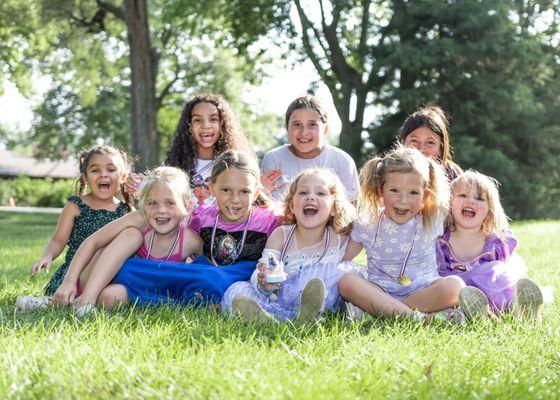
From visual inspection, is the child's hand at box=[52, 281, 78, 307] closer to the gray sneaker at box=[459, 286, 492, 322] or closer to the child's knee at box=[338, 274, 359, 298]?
the child's knee at box=[338, 274, 359, 298]

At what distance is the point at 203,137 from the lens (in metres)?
5.66

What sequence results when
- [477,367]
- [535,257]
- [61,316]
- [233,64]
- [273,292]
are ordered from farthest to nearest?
1. [233,64]
2. [535,257]
3. [273,292]
4. [61,316]
5. [477,367]

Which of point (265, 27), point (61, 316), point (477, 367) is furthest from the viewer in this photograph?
point (265, 27)

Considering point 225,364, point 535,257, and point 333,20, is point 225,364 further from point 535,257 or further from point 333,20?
point 333,20

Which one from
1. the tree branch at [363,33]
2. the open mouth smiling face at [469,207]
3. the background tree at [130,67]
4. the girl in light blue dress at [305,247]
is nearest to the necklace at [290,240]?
the girl in light blue dress at [305,247]

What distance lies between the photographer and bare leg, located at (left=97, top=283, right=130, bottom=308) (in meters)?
4.21

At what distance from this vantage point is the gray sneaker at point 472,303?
149 inches

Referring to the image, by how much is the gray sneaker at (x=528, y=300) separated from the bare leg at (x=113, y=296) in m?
2.35

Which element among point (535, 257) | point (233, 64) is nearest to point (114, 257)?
point (535, 257)

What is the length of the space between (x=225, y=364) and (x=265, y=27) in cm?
1866

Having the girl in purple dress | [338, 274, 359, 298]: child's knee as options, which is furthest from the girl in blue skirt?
the girl in purple dress

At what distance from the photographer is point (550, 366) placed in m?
2.96

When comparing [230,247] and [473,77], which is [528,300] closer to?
[230,247]

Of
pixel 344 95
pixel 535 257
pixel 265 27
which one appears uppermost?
pixel 265 27
